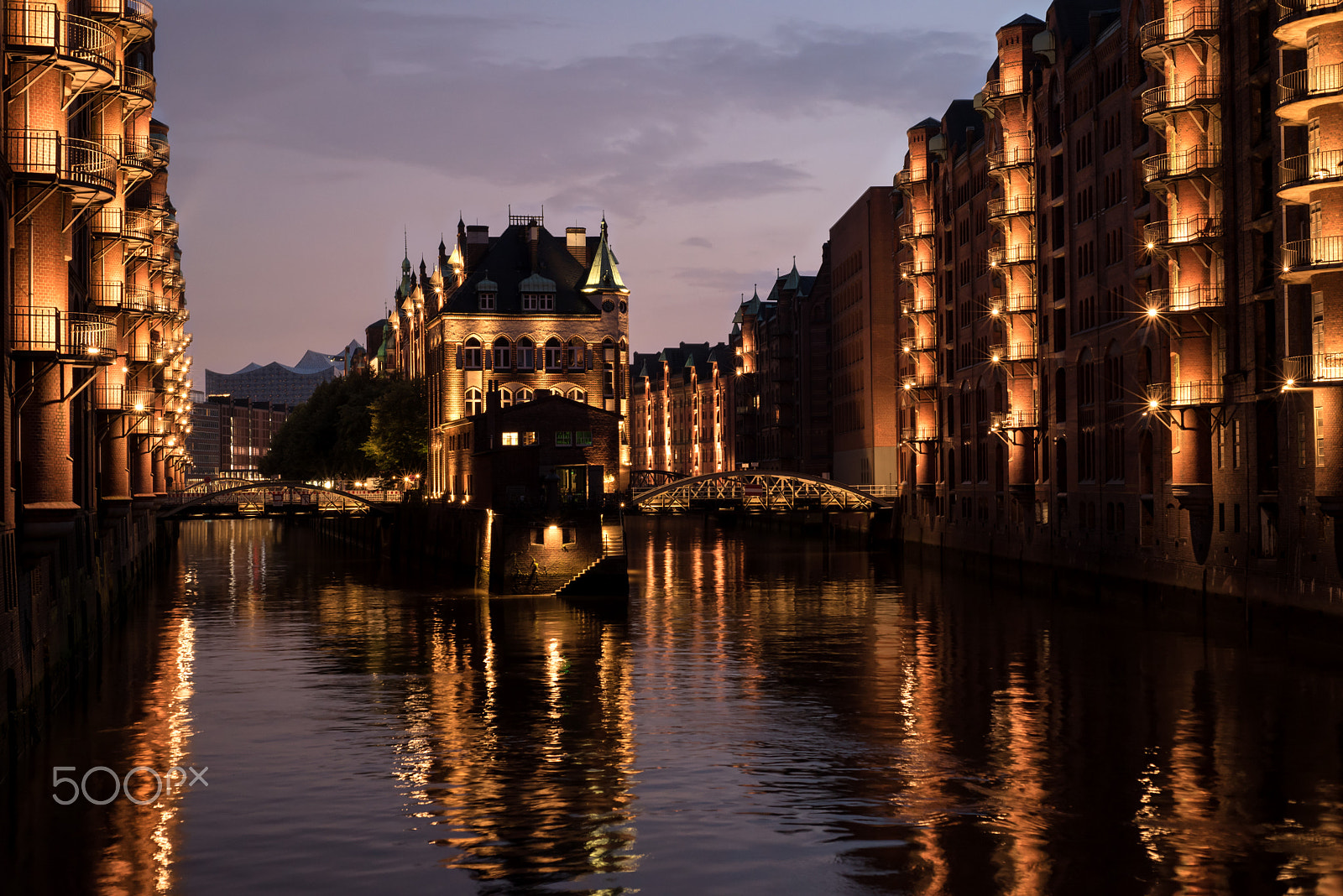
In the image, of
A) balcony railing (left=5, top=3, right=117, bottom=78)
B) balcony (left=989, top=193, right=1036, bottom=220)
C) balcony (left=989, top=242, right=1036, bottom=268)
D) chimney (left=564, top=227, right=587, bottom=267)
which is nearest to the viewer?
balcony railing (left=5, top=3, right=117, bottom=78)

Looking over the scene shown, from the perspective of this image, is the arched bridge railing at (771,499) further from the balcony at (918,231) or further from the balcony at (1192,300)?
the balcony at (1192,300)

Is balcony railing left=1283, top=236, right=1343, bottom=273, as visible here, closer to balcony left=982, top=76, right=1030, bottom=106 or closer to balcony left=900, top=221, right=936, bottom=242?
balcony left=982, top=76, right=1030, bottom=106

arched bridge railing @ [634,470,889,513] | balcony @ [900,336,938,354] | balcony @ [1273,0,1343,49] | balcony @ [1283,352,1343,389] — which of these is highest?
balcony @ [1273,0,1343,49]

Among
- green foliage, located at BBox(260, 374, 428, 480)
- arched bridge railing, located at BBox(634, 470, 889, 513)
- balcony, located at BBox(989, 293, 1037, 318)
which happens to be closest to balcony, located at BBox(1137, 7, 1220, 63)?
balcony, located at BBox(989, 293, 1037, 318)

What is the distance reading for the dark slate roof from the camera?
379 ft

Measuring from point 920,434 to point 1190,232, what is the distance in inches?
1788

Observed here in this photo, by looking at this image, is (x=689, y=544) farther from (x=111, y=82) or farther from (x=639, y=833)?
(x=639, y=833)

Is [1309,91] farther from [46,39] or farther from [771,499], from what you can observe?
[771,499]

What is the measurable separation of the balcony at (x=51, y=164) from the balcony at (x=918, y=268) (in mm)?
70116

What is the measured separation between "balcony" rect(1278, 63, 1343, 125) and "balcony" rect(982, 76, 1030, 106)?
108 ft

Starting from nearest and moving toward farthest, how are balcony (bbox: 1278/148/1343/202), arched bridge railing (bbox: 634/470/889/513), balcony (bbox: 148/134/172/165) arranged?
balcony (bbox: 1278/148/1343/202) < balcony (bbox: 148/134/172/165) < arched bridge railing (bbox: 634/470/889/513)

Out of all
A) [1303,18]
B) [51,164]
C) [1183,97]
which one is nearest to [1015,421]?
[1183,97]

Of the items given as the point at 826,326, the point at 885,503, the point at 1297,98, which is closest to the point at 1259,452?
the point at 1297,98

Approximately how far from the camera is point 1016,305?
270 feet
